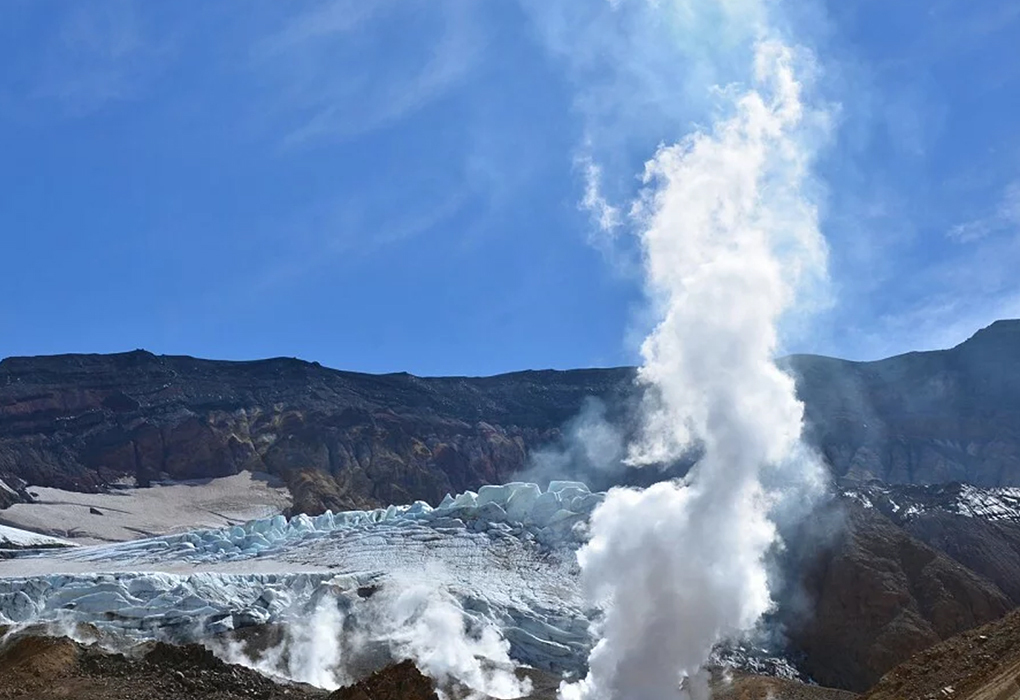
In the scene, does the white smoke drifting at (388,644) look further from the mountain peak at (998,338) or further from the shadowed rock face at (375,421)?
the mountain peak at (998,338)

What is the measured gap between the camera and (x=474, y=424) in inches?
4779

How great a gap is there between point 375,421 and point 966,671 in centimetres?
9793

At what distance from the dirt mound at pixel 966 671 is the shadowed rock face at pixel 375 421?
78.2m

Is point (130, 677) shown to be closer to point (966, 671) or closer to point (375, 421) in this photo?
point (966, 671)

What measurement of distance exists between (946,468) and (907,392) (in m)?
17.0

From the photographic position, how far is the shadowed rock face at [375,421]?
334 ft

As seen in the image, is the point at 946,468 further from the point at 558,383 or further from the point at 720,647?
the point at 720,647

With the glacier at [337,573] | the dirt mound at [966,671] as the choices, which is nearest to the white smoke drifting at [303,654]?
the glacier at [337,573]

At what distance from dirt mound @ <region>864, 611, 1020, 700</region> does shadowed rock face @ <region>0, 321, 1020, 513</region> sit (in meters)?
78.2

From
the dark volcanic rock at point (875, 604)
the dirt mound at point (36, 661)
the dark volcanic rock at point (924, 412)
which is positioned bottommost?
the dark volcanic rock at point (875, 604)

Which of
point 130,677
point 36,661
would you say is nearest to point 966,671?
point 130,677

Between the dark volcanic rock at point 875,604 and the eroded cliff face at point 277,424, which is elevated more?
the eroded cliff face at point 277,424

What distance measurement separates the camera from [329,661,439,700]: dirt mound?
20.6 meters

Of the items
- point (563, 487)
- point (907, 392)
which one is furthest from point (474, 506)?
point (907, 392)
